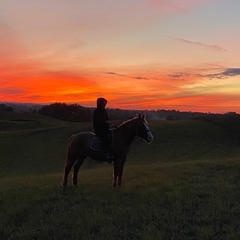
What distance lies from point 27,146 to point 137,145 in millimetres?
14301

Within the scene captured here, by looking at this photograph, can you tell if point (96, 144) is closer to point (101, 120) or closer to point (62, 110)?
point (101, 120)

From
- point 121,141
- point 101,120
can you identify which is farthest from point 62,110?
point 101,120

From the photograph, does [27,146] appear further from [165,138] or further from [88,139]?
[88,139]

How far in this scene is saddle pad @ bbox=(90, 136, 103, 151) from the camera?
520 inches

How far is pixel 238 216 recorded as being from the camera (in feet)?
29.5

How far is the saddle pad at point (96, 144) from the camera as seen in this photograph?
43.3 ft

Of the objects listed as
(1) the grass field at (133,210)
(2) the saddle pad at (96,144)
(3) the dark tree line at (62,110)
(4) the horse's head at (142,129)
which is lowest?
(1) the grass field at (133,210)

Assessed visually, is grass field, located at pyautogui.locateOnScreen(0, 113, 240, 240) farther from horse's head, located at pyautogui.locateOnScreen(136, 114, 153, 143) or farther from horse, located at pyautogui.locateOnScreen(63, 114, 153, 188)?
horse's head, located at pyautogui.locateOnScreen(136, 114, 153, 143)

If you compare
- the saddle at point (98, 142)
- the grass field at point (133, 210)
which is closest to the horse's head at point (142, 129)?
the saddle at point (98, 142)

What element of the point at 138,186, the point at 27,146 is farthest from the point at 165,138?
the point at 138,186

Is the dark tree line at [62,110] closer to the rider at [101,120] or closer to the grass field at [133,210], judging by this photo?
the grass field at [133,210]

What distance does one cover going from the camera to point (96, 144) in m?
13.3

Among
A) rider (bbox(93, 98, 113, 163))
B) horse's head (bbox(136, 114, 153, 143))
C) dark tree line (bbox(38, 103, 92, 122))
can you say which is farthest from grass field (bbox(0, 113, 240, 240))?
dark tree line (bbox(38, 103, 92, 122))

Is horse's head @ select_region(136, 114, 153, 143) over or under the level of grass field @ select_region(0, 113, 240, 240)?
over
